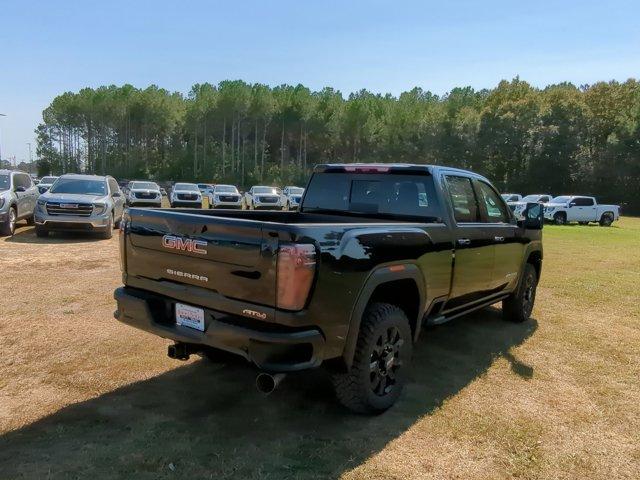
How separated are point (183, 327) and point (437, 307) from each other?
2.19 m

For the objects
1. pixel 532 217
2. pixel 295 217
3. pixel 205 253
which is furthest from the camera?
pixel 532 217

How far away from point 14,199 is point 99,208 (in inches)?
91.3

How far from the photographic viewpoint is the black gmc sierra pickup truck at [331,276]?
9.86ft

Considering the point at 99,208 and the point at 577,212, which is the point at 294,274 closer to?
the point at 99,208

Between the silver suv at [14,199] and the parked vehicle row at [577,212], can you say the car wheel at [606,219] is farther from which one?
the silver suv at [14,199]

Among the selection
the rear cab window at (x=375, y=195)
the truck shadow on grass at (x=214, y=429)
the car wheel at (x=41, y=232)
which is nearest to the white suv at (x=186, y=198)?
the car wheel at (x=41, y=232)

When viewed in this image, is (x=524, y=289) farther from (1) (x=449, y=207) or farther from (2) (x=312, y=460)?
(2) (x=312, y=460)

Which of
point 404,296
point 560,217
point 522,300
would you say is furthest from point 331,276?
point 560,217

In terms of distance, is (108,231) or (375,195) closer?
(375,195)

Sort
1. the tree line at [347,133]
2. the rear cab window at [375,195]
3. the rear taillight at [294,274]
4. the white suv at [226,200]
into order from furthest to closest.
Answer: the tree line at [347,133] < the white suv at [226,200] < the rear cab window at [375,195] < the rear taillight at [294,274]

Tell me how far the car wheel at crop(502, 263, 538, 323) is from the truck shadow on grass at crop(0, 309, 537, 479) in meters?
1.68

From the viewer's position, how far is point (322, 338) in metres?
3.09

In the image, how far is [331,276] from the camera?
10.2 feet

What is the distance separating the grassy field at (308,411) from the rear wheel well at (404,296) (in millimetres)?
668
